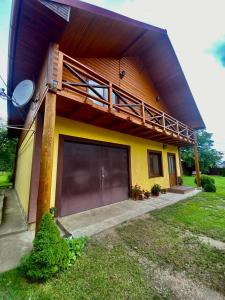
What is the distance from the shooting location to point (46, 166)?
2633mm

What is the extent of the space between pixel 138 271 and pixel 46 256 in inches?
51.6

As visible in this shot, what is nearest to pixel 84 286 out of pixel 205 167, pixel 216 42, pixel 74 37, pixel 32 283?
pixel 32 283

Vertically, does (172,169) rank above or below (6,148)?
below

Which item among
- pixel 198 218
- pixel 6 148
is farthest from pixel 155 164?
pixel 6 148

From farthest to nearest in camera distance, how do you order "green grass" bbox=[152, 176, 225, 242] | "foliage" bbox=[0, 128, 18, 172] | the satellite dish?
"foliage" bbox=[0, 128, 18, 172] < the satellite dish < "green grass" bbox=[152, 176, 225, 242]

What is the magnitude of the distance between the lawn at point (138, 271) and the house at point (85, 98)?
3.21 feet

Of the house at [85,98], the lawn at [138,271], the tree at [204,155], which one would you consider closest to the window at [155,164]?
the house at [85,98]

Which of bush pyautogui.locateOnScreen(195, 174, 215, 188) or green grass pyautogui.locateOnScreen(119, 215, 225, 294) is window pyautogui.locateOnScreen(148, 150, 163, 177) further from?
green grass pyautogui.locateOnScreen(119, 215, 225, 294)

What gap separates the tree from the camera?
22550mm

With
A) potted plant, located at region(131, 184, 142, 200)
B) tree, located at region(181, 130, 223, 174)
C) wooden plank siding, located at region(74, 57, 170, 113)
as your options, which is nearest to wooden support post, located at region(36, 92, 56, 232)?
wooden plank siding, located at region(74, 57, 170, 113)

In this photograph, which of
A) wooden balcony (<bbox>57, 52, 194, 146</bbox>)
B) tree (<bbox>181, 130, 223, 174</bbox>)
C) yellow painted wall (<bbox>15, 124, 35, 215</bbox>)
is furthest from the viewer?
tree (<bbox>181, 130, 223, 174</bbox>)

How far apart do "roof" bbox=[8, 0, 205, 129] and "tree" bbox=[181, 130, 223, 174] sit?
15.6 m

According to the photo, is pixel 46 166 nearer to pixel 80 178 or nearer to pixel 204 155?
pixel 80 178

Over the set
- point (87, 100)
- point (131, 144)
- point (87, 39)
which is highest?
point (87, 39)
